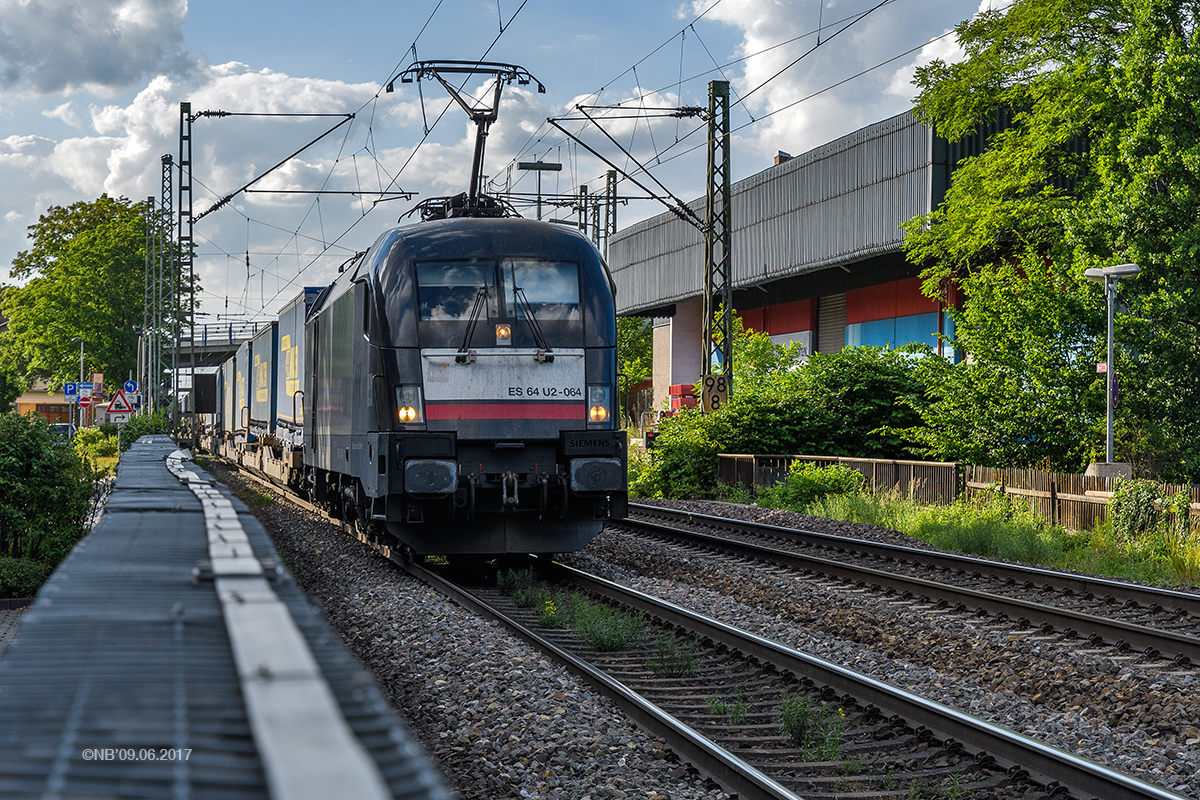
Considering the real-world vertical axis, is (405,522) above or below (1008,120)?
below

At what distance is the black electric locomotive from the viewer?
11.2 m

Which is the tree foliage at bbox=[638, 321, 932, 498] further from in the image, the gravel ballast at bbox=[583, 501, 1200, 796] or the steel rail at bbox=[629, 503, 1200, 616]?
the gravel ballast at bbox=[583, 501, 1200, 796]

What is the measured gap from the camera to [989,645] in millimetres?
8594

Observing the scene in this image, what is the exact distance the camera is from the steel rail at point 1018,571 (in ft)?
33.8

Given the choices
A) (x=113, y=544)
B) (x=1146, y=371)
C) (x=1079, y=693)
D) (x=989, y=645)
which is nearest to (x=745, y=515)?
(x=1146, y=371)

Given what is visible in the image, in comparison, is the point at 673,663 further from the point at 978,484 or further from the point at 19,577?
the point at 978,484

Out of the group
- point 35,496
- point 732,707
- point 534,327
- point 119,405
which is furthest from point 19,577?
point 119,405

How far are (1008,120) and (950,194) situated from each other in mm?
5289

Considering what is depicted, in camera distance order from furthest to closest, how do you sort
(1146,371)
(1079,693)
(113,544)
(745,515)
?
(745,515) → (1146,371) → (1079,693) → (113,544)

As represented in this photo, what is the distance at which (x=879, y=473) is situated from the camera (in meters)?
21.6

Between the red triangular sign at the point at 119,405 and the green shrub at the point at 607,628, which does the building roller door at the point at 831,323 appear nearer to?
the red triangular sign at the point at 119,405

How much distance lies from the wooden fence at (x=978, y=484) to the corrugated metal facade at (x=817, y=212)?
464 inches

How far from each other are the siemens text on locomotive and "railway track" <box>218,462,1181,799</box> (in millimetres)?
2884

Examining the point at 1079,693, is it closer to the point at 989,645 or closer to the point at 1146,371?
the point at 989,645
